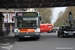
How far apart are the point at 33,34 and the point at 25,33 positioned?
2.75ft

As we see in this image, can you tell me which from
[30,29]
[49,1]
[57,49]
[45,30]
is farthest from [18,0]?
[45,30]

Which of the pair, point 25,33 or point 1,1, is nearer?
point 25,33

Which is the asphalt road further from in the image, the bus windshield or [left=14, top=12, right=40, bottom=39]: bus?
the bus windshield

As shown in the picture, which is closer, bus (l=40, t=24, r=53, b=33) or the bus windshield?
the bus windshield

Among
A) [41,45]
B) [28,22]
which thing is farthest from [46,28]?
[41,45]

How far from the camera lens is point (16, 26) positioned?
1226 cm

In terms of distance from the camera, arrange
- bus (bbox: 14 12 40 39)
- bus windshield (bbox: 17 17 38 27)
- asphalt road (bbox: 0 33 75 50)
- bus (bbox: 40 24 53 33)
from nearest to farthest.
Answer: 1. asphalt road (bbox: 0 33 75 50)
2. bus (bbox: 14 12 40 39)
3. bus windshield (bbox: 17 17 38 27)
4. bus (bbox: 40 24 53 33)

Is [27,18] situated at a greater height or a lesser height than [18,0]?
lesser

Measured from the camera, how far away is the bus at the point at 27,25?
39.7 feet

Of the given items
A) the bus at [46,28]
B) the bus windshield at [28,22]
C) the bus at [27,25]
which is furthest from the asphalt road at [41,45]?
the bus at [46,28]

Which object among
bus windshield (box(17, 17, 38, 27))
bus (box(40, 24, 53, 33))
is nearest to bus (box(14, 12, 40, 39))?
bus windshield (box(17, 17, 38, 27))

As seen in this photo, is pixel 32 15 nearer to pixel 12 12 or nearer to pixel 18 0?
pixel 18 0

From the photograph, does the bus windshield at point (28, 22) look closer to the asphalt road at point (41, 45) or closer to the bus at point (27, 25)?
the bus at point (27, 25)

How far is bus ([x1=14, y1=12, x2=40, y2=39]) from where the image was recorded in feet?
39.7
